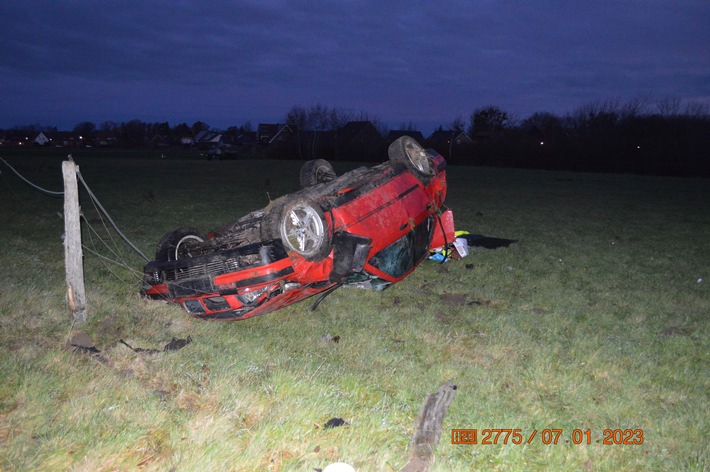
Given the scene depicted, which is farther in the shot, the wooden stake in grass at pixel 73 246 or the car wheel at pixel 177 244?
the car wheel at pixel 177 244

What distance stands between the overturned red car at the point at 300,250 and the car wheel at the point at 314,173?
0.69 meters

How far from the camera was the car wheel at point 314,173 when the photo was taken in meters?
5.48

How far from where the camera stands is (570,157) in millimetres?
38062

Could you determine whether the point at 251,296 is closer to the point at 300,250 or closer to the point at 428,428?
the point at 300,250

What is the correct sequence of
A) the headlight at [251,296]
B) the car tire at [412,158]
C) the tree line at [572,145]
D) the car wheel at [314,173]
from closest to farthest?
the headlight at [251,296] → the car tire at [412,158] → the car wheel at [314,173] → the tree line at [572,145]

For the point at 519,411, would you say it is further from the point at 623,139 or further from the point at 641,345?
the point at 623,139

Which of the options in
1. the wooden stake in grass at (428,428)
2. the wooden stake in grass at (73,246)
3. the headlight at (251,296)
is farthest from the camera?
the headlight at (251,296)

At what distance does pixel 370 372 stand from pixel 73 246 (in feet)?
7.75

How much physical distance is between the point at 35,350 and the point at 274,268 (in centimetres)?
158

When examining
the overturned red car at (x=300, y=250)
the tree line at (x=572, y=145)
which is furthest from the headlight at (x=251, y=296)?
the tree line at (x=572, y=145)

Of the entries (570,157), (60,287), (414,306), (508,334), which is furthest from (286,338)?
(570,157)

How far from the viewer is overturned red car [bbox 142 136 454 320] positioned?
3.54 metres

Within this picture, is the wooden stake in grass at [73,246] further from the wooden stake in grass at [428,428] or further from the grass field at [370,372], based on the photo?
the wooden stake in grass at [428,428]

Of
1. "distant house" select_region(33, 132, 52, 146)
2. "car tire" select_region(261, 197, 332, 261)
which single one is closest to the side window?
"car tire" select_region(261, 197, 332, 261)
